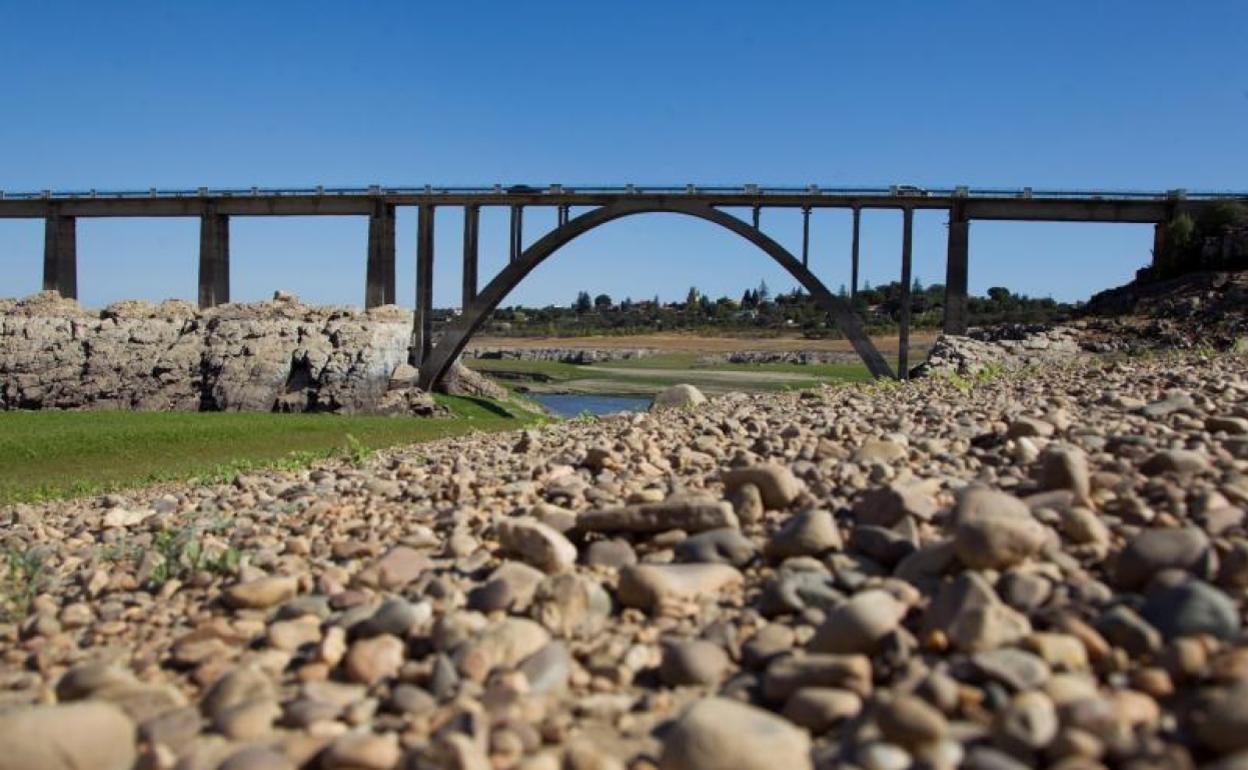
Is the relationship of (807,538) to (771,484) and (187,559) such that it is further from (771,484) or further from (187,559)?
(187,559)

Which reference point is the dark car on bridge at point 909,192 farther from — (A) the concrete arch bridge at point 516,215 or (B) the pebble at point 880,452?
(B) the pebble at point 880,452

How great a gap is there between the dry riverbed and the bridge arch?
3108 cm

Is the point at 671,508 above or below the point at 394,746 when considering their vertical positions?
above

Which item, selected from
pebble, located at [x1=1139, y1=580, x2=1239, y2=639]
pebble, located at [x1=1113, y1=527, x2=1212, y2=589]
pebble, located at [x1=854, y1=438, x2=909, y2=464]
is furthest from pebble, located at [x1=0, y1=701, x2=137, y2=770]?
pebble, located at [x1=854, y1=438, x2=909, y2=464]

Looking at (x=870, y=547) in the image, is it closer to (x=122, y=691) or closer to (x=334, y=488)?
(x=122, y=691)

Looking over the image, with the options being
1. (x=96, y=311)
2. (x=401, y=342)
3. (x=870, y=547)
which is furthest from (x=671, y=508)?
(x=96, y=311)

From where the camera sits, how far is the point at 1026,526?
124 inches

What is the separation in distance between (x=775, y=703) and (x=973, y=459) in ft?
9.07

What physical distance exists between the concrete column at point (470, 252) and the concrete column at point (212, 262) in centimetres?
1082

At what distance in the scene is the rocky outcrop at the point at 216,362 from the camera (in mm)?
33406

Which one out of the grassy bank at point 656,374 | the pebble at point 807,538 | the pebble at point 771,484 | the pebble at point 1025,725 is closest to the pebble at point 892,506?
the pebble at point 807,538

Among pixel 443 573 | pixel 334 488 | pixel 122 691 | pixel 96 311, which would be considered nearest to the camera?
pixel 122 691

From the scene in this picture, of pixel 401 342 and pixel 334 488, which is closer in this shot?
pixel 334 488

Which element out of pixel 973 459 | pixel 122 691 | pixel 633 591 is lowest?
pixel 122 691
